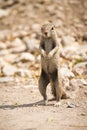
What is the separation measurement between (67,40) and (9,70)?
405cm

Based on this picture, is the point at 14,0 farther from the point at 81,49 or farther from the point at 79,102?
the point at 79,102

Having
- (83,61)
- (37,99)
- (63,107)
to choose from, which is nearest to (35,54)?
(83,61)

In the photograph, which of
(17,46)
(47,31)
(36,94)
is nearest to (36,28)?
(17,46)

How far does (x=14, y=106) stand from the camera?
12.6 m


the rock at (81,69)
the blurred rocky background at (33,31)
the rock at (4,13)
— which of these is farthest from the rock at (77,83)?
the rock at (4,13)

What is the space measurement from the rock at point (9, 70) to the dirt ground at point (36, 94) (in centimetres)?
143

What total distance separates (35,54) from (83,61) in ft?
12.3

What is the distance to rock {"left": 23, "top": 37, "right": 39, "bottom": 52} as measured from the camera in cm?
2070

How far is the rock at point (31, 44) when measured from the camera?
67.9ft

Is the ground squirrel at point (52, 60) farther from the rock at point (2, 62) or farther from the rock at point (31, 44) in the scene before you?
the rock at point (31, 44)

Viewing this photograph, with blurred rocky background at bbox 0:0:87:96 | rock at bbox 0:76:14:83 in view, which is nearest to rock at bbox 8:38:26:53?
blurred rocky background at bbox 0:0:87:96

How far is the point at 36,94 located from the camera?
46.5ft

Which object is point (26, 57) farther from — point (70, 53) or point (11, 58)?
point (70, 53)

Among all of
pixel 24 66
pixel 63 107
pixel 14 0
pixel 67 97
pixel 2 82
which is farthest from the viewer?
pixel 14 0
